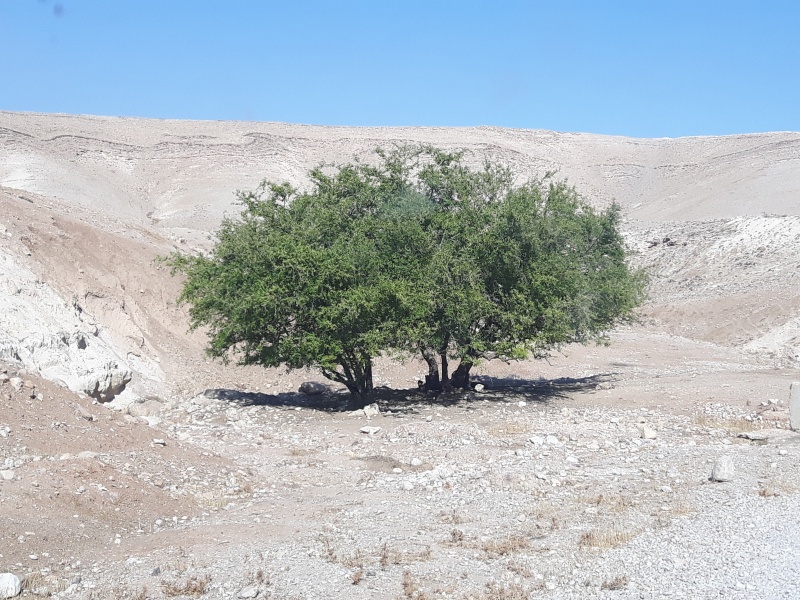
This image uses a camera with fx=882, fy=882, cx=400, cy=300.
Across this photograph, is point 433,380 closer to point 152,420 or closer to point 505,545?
point 152,420

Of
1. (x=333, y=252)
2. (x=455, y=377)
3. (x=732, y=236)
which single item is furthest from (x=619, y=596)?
(x=732, y=236)

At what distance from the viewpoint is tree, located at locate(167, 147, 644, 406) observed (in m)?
19.5

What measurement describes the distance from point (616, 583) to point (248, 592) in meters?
3.84

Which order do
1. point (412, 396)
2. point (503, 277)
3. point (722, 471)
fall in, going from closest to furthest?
1. point (722, 471)
2. point (503, 277)
3. point (412, 396)

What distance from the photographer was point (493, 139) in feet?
331

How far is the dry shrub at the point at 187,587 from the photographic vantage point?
9086mm

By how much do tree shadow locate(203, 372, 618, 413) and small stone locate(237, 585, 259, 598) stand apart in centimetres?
1166

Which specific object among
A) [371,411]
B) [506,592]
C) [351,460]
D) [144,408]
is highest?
[144,408]

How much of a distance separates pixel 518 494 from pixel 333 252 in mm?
8354

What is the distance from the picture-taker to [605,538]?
1082 cm

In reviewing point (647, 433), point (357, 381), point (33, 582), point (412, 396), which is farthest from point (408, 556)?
point (412, 396)

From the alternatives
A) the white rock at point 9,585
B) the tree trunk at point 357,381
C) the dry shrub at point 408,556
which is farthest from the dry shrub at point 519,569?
the tree trunk at point 357,381

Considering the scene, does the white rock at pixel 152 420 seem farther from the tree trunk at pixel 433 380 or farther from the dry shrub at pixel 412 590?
the dry shrub at pixel 412 590

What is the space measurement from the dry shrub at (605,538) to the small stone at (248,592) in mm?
3985
